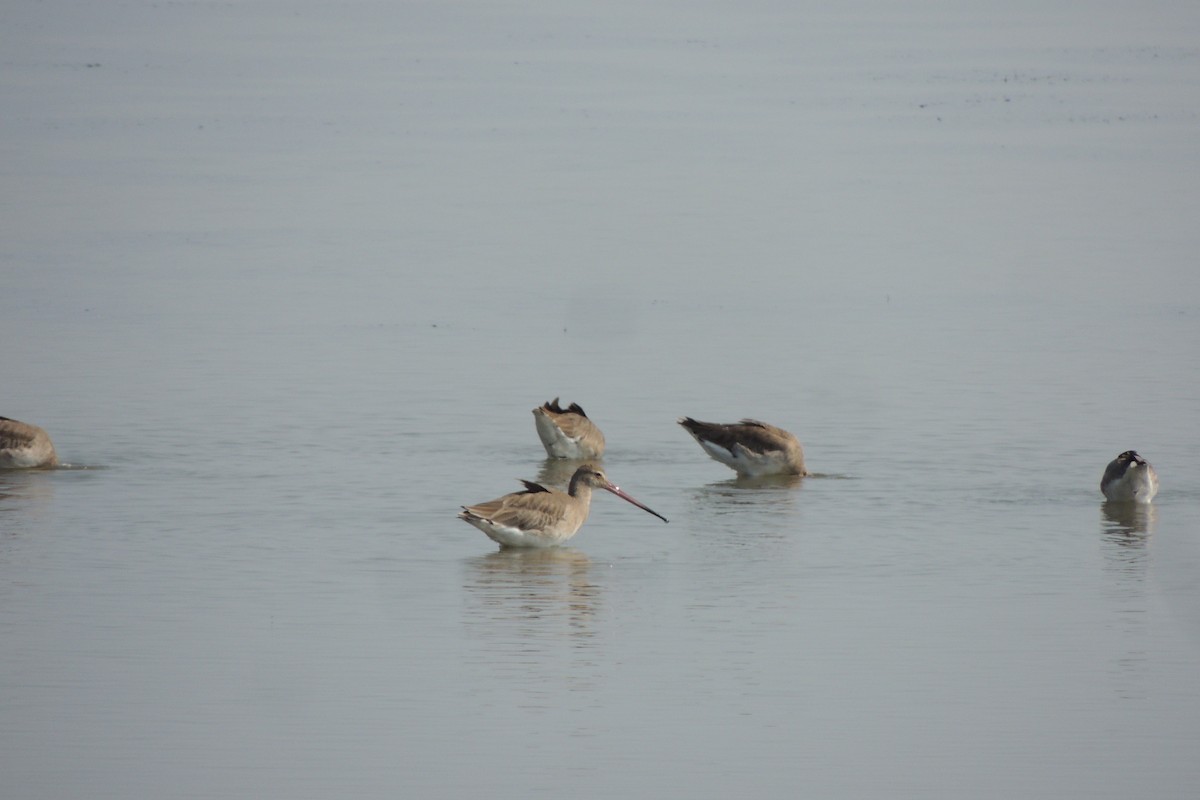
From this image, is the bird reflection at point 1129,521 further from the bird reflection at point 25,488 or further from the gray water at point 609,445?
the bird reflection at point 25,488

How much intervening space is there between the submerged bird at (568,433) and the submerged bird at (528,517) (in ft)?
10.6

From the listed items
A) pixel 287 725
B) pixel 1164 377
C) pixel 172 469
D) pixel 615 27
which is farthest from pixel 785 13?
pixel 287 725

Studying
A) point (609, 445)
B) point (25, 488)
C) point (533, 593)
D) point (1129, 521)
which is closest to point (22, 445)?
point (25, 488)

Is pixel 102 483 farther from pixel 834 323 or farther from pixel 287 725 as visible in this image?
pixel 834 323

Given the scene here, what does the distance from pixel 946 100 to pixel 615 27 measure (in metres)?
26.7

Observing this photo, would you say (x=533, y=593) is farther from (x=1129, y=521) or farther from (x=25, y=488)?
(x=25, y=488)

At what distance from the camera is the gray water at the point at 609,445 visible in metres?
10.3

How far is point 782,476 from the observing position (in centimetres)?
1770

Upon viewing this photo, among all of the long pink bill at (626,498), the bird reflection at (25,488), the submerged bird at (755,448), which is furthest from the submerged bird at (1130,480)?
the bird reflection at (25,488)

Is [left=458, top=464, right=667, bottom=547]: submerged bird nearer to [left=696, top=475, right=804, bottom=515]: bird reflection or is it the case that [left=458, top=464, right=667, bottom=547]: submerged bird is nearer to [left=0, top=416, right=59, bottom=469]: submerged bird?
[left=696, top=475, right=804, bottom=515]: bird reflection

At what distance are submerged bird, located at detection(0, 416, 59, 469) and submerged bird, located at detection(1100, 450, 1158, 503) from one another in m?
8.11

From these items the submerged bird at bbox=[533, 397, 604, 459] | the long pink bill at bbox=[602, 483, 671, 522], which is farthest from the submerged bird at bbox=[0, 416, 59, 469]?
the long pink bill at bbox=[602, 483, 671, 522]

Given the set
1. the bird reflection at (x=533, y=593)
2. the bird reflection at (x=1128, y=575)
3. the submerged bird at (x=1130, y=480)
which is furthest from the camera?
the submerged bird at (x=1130, y=480)

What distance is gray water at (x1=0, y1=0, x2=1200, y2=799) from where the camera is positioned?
10297mm
